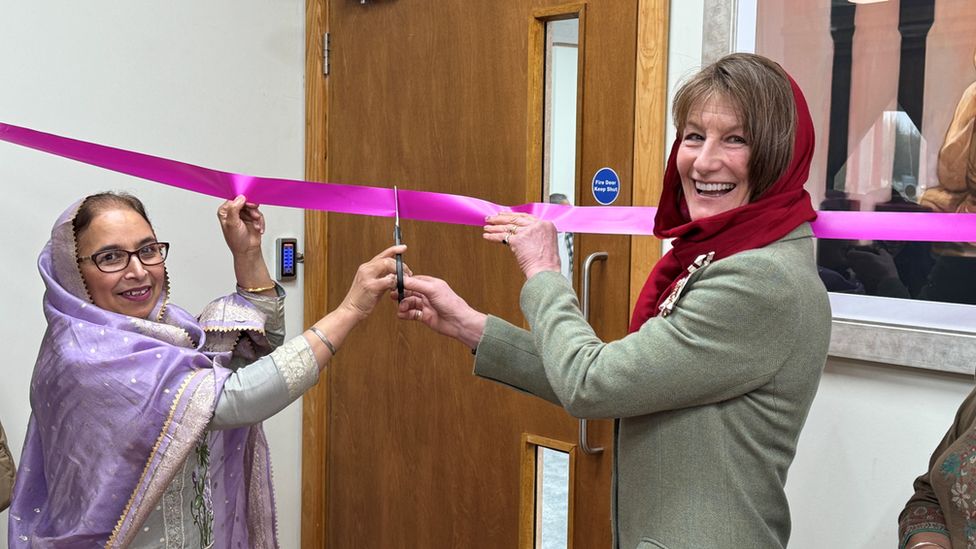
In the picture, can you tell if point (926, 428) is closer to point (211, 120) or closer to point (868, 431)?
point (868, 431)

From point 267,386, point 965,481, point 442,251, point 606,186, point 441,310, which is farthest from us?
point 442,251

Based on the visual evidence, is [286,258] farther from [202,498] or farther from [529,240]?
[529,240]

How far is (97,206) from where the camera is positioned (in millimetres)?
1835

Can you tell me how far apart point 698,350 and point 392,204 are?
0.98m

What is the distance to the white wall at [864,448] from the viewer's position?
6.46ft

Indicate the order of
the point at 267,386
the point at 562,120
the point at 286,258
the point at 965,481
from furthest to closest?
the point at 286,258 → the point at 562,120 → the point at 267,386 → the point at 965,481

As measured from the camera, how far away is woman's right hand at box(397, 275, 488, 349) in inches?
71.2

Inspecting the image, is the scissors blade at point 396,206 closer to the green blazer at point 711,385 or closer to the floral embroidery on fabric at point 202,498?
the green blazer at point 711,385

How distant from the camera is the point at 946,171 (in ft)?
6.24

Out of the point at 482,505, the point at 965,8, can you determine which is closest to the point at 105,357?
the point at 482,505

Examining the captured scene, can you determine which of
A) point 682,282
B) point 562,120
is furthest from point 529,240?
point 562,120

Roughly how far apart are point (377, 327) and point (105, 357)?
138cm

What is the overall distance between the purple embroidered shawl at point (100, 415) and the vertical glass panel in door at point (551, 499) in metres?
1.10

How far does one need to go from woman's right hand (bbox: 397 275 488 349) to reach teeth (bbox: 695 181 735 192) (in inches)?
19.8
